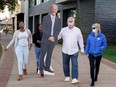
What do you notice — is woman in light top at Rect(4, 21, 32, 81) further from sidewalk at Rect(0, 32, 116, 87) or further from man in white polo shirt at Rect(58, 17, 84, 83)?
man in white polo shirt at Rect(58, 17, 84, 83)

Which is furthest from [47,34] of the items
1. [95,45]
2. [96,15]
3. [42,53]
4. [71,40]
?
[96,15]

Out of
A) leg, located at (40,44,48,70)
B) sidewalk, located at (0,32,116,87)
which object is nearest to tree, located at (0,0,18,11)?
sidewalk, located at (0,32,116,87)

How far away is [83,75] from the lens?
11.0 metres

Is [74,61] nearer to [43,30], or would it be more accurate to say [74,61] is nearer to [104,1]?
[43,30]

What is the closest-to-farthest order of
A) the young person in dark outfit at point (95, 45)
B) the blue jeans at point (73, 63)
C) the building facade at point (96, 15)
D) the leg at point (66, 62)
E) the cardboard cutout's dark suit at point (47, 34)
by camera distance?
the young person in dark outfit at point (95, 45)
the blue jeans at point (73, 63)
the leg at point (66, 62)
the cardboard cutout's dark suit at point (47, 34)
the building facade at point (96, 15)

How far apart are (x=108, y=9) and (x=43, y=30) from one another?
61.5 feet

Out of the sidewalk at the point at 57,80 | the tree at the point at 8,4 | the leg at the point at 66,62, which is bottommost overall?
the sidewalk at the point at 57,80

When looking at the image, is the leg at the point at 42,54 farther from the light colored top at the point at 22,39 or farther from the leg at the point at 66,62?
the leg at the point at 66,62

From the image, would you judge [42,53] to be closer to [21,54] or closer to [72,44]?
[21,54]

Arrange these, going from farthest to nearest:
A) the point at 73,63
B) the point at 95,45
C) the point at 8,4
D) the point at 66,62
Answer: the point at 8,4 → the point at 66,62 → the point at 73,63 → the point at 95,45

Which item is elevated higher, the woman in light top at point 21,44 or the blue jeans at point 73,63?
the woman in light top at point 21,44

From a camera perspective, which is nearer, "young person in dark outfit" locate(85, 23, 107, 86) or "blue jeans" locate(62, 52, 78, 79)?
"young person in dark outfit" locate(85, 23, 107, 86)

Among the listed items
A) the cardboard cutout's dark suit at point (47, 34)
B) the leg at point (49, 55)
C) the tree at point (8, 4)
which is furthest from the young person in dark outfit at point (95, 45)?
the tree at point (8, 4)

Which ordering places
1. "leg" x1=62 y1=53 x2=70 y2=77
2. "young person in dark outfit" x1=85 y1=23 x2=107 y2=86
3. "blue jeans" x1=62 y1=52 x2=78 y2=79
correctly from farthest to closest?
"leg" x1=62 y1=53 x2=70 y2=77 < "blue jeans" x1=62 y1=52 x2=78 y2=79 < "young person in dark outfit" x1=85 y1=23 x2=107 y2=86
